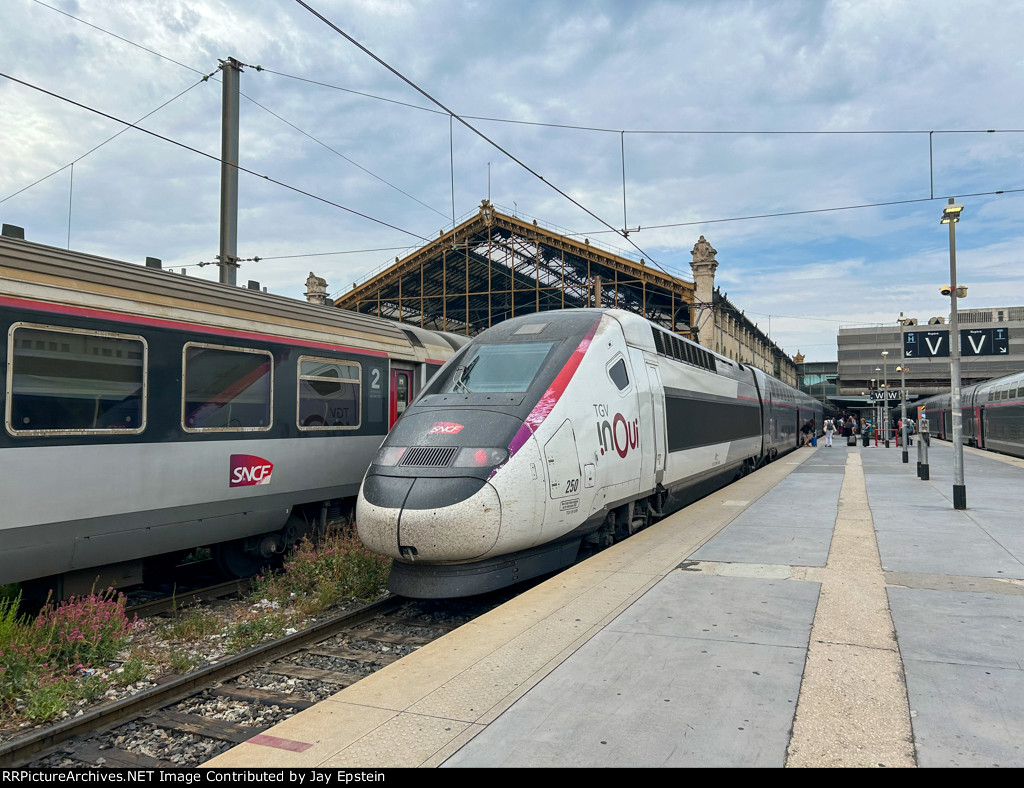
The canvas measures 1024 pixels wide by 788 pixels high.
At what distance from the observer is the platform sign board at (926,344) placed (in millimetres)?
17609

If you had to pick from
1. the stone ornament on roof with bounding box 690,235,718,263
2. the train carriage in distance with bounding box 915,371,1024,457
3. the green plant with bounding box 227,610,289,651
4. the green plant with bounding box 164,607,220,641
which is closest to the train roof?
the green plant with bounding box 164,607,220,641

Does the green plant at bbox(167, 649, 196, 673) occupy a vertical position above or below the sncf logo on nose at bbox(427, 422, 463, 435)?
below

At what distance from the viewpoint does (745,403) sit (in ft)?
60.2

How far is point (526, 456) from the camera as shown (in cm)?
677

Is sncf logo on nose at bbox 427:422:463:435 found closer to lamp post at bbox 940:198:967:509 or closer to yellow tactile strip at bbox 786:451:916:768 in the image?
yellow tactile strip at bbox 786:451:916:768

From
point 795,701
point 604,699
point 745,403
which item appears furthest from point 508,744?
point 745,403

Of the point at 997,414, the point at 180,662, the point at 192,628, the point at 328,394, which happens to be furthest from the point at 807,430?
the point at 180,662

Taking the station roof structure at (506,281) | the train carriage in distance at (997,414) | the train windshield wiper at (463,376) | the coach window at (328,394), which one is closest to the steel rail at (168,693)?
the train windshield wiper at (463,376)

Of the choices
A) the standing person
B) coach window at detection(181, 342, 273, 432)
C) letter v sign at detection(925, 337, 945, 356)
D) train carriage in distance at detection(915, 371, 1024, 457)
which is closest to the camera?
coach window at detection(181, 342, 273, 432)

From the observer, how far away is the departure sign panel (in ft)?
55.6

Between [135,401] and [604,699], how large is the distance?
18.2 feet

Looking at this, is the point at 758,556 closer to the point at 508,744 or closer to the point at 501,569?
the point at 501,569

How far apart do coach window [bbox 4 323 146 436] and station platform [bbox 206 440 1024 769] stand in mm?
3990

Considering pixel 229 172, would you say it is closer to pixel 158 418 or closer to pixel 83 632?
pixel 158 418
